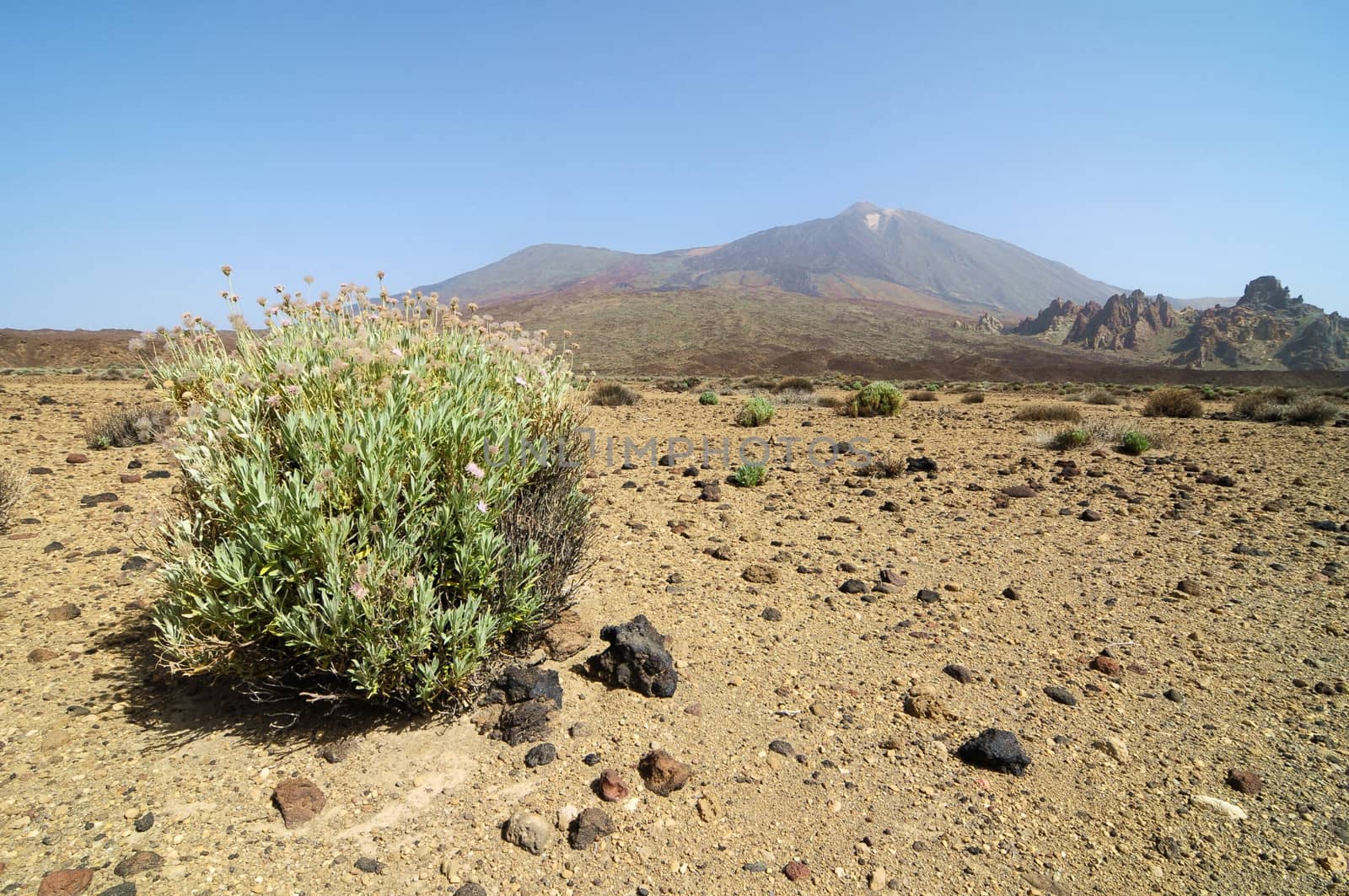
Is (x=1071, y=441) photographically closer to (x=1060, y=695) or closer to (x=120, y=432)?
(x=1060, y=695)

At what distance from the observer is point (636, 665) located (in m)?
A: 3.39

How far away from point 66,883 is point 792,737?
2.69 m

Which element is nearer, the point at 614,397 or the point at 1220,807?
the point at 1220,807

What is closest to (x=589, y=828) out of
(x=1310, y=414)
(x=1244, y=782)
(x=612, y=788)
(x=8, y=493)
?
(x=612, y=788)

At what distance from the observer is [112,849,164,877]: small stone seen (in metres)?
2.17

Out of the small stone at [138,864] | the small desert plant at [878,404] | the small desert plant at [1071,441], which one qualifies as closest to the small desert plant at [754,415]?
the small desert plant at [878,404]

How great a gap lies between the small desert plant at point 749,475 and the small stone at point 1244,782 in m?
4.91

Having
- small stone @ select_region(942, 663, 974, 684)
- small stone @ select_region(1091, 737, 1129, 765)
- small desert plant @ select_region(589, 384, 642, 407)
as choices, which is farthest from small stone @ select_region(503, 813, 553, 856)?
small desert plant @ select_region(589, 384, 642, 407)

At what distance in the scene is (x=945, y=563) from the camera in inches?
204

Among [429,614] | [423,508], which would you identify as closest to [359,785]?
[429,614]

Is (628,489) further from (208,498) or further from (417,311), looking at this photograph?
(208,498)

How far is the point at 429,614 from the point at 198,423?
1316mm

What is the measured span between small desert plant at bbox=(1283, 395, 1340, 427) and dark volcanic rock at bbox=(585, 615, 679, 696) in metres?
14.0

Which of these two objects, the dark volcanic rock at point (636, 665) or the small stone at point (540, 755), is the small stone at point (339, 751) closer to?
the small stone at point (540, 755)
